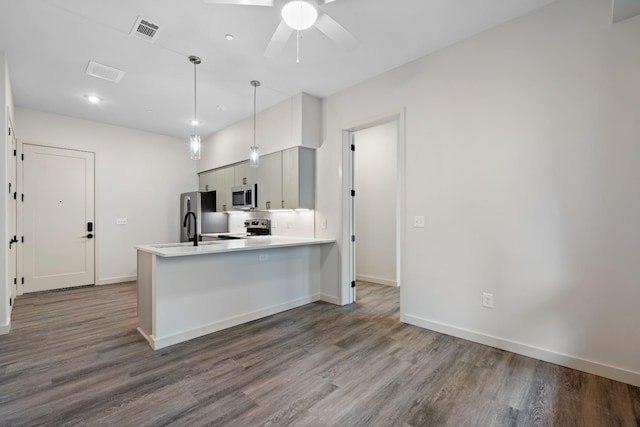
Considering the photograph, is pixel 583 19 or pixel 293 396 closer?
pixel 293 396

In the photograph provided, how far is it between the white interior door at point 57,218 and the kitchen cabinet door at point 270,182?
3124mm

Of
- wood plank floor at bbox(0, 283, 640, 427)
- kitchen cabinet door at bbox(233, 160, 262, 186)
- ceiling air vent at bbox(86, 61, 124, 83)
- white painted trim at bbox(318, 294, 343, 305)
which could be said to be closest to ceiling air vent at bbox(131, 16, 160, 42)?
ceiling air vent at bbox(86, 61, 124, 83)

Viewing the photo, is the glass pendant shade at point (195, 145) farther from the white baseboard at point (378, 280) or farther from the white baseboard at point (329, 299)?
the white baseboard at point (378, 280)

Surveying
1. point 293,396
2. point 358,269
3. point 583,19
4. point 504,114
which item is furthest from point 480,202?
point 358,269

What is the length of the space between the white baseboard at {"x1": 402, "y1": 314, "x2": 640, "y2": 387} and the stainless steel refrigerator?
4.28m

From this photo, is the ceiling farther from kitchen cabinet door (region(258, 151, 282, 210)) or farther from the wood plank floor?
Answer: the wood plank floor

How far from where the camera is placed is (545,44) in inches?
97.1

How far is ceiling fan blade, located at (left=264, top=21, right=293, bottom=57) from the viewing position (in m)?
2.07

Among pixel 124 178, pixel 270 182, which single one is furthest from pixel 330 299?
pixel 124 178

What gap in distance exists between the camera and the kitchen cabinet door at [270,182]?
4473 millimetres

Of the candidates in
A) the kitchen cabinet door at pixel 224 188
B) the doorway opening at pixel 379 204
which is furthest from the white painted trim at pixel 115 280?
the doorway opening at pixel 379 204

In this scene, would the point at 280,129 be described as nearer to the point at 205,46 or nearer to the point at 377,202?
the point at 205,46

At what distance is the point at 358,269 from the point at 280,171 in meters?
2.43

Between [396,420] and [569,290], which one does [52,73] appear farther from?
[569,290]
